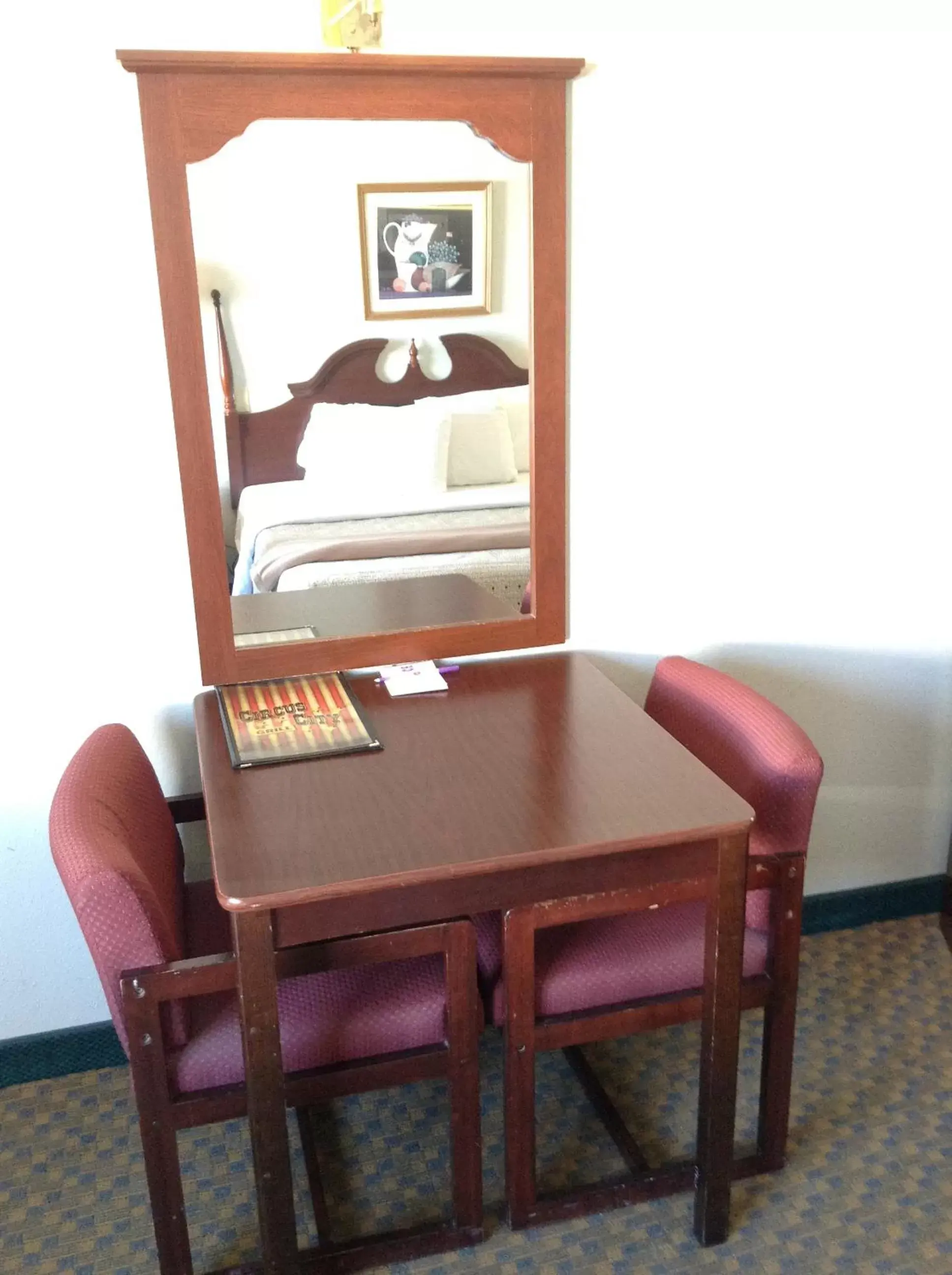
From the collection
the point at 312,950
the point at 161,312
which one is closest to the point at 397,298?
the point at 161,312

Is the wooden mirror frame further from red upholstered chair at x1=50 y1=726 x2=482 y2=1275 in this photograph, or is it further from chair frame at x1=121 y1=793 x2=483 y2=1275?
chair frame at x1=121 y1=793 x2=483 y2=1275

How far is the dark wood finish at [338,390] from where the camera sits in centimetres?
179

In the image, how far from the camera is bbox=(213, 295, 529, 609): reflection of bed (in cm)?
182

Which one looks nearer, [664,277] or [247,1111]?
[247,1111]

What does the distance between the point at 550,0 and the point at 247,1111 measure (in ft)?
5.72

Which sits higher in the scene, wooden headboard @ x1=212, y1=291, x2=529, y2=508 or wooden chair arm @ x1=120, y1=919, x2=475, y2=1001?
wooden headboard @ x1=212, y1=291, x2=529, y2=508

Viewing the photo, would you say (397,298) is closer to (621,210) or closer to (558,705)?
(621,210)

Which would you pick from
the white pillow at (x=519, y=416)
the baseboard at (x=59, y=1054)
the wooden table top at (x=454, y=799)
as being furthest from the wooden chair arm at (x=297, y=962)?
the white pillow at (x=519, y=416)

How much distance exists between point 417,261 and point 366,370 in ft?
0.65

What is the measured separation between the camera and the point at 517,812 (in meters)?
1.47

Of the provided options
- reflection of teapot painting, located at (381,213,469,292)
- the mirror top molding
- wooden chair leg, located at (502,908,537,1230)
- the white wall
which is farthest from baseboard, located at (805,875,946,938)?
the mirror top molding

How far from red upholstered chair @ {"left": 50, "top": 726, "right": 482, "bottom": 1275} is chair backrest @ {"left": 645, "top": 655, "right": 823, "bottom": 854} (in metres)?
0.53

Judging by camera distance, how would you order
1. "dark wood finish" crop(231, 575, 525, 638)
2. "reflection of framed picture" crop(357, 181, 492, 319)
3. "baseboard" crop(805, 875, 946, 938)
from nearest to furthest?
"reflection of framed picture" crop(357, 181, 492, 319) → "dark wood finish" crop(231, 575, 525, 638) → "baseboard" crop(805, 875, 946, 938)

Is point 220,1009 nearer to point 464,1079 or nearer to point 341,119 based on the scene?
point 464,1079
